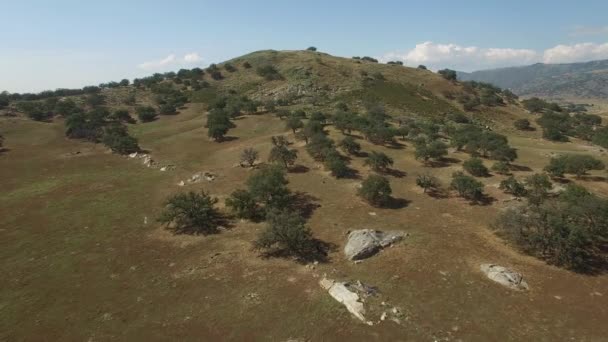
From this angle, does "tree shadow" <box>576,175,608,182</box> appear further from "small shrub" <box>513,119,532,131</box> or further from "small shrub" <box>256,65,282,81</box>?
"small shrub" <box>256,65,282,81</box>

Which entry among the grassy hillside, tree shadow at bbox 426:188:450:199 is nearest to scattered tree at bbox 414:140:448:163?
tree shadow at bbox 426:188:450:199

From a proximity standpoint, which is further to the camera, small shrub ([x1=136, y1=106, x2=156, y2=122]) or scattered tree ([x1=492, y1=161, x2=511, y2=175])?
small shrub ([x1=136, y1=106, x2=156, y2=122])

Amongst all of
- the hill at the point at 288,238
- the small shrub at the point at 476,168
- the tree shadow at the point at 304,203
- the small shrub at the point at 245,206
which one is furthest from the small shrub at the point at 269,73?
the small shrub at the point at 245,206

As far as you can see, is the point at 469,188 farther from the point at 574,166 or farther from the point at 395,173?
the point at 574,166

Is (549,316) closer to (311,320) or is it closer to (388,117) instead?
(311,320)

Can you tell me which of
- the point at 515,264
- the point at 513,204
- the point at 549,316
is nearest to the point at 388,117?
the point at 513,204
